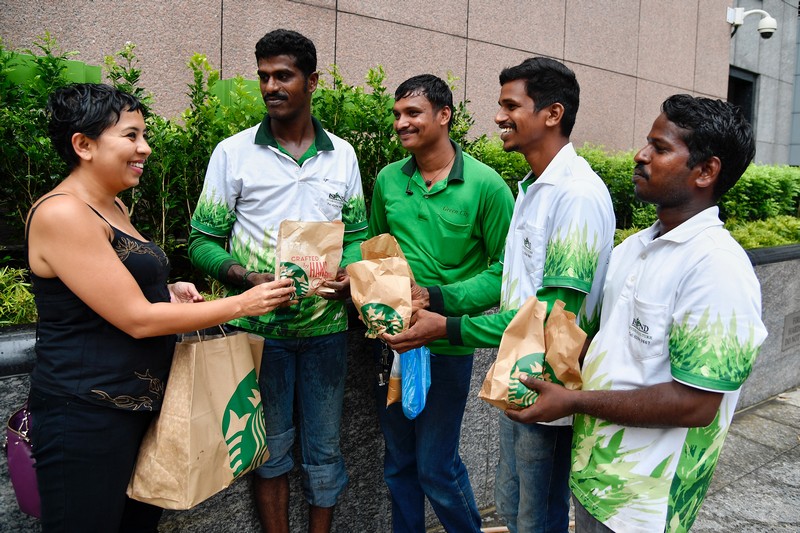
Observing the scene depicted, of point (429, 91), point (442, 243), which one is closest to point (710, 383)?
point (442, 243)

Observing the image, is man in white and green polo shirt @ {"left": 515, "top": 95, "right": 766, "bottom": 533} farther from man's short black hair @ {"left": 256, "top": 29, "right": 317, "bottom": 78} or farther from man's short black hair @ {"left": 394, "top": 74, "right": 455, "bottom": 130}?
man's short black hair @ {"left": 256, "top": 29, "right": 317, "bottom": 78}

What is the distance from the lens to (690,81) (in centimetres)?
1249

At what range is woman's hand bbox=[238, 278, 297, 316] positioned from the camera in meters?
2.54

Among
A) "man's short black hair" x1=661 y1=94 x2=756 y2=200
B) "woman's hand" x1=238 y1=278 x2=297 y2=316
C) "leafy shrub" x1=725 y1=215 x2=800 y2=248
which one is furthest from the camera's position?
"leafy shrub" x1=725 y1=215 x2=800 y2=248

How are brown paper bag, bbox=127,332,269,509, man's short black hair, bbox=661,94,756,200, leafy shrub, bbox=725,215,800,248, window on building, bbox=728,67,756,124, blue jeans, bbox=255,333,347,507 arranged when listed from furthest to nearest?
Result: window on building, bbox=728,67,756,124 < leafy shrub, bbox=725,215,800,248 < blue jeans, bbox=255,333,347,507 < brown paper bag, bbox=127,332,269,509 < man's short black hair, bbox=661,94,756,200

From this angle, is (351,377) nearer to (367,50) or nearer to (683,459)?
(683,459)

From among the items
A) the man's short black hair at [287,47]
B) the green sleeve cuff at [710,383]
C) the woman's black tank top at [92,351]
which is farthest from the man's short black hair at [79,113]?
the green sleeve cuff at [710,383]

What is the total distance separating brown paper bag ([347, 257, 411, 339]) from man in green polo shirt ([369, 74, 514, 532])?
0.38 metres

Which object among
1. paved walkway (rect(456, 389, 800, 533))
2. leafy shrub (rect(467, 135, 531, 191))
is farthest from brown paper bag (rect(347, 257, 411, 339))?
leafy shrub (rect(467, 135, 531, 191))

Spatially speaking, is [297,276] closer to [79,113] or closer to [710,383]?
[79,113]

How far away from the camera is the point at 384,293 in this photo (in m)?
2.75

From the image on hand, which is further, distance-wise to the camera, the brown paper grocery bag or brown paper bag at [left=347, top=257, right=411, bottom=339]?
brown paper bag at [left=347, top=257, right=411, bottom=339]

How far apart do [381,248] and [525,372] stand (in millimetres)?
968

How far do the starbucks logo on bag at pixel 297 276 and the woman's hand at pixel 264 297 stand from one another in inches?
2.9
